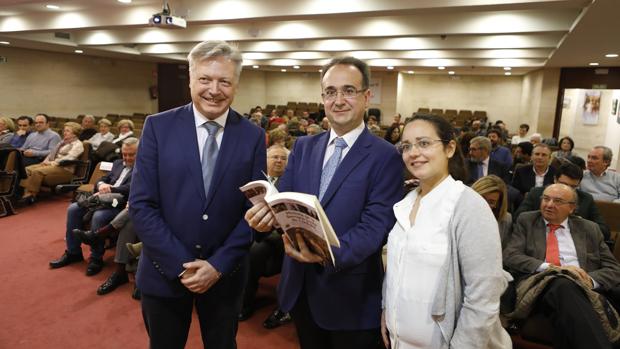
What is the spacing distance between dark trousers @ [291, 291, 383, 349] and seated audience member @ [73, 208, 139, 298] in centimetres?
225

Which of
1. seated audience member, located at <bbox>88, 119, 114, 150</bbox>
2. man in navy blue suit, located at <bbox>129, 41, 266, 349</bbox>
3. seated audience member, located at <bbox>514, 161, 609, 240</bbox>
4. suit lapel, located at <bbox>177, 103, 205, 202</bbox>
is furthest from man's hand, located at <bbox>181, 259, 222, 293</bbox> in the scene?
seated audience member, located at <bbox>88, 119, 114, 150</bbox>

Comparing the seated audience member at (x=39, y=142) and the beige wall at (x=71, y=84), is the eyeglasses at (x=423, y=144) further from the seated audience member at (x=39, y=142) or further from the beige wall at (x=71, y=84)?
the beige wall at (x=71, y=84)

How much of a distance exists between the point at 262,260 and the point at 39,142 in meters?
5.39

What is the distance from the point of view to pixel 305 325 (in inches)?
58.4

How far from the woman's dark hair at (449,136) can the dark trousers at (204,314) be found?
88 centimetres

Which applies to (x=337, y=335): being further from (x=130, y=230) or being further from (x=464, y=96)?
(x=464, y=96)

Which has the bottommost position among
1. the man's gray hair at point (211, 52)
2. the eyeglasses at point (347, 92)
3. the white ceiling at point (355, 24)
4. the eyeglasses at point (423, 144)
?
the eyeglasses at point (423, 144)

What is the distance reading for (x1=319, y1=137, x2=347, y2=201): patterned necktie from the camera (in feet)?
4.74

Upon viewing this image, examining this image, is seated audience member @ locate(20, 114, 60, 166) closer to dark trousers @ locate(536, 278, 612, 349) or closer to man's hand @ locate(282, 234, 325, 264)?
man's hand @ locate(282, 234, 325, 264)

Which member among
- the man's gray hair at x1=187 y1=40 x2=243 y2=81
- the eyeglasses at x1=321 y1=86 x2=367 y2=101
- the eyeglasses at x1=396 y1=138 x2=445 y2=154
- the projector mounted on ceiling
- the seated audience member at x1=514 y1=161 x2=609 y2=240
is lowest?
the seated audience member at x1=514 y1=161 x2=609 y2=240

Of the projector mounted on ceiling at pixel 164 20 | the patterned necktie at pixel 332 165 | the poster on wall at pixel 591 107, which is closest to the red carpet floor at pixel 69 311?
the patterned necktie at pixel 332 165

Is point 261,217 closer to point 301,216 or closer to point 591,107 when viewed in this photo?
point 301,216

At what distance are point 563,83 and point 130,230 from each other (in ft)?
44.6

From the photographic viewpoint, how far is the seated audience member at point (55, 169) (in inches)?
223
